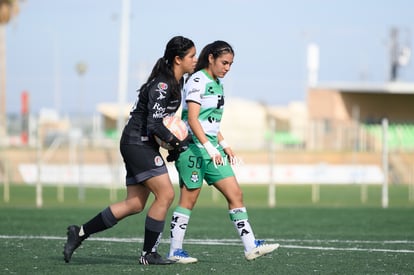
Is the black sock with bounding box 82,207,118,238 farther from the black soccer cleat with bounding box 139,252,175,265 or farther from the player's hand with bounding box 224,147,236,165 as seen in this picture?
the player's hand with bounding box 224,147,236,165

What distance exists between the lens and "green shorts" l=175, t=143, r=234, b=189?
9524mm

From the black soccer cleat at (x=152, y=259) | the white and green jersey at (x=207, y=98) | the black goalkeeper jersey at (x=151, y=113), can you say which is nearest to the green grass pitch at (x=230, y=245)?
the black soccer cleat at (x=152, y=259)

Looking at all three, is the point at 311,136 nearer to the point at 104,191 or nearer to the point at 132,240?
the point at 104,191

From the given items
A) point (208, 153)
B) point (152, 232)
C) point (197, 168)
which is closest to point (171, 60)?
point (208, 153)

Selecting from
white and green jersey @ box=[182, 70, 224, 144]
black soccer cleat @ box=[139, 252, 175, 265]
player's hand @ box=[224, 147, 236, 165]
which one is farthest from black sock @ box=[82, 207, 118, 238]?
player's hand @ box=[224, 147, 236, 165]

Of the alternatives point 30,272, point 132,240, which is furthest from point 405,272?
point 132,240

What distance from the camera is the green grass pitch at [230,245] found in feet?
30.5

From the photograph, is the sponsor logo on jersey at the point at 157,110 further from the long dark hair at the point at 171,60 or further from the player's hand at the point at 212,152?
the player's hand at the point at 212,152

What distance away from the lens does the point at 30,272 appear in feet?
29.2

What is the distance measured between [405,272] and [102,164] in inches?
1358

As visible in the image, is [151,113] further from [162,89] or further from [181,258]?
[181,258]

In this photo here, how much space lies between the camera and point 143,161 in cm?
939

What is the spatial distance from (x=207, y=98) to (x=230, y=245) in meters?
3.06

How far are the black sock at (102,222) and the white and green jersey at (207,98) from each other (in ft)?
3.64
